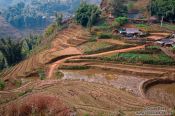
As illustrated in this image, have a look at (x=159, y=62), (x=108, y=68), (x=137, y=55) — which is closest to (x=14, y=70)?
(x=108, y=68)

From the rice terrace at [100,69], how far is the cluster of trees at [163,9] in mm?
225

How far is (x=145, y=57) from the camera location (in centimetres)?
3500

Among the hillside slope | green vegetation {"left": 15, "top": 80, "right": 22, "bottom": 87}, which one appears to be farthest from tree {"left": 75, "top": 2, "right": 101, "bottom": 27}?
the hillside slope

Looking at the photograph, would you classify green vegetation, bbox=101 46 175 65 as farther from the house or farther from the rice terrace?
the house

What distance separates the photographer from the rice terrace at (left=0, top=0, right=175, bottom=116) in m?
23.5

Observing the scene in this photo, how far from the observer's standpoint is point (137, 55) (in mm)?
35750

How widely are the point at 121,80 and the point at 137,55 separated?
17.9 feet

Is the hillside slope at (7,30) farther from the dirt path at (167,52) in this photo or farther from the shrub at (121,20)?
the dirt path at (167,52)

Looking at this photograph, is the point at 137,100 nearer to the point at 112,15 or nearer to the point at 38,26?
the point at 112,15

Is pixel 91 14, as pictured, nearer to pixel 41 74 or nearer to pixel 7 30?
pixel 41 74

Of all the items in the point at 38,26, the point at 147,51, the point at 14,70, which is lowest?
the point at 38,26

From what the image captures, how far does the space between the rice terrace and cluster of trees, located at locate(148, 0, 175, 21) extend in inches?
8.8

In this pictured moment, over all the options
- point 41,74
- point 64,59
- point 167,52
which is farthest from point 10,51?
point 167,52

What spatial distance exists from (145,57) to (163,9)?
14589 millimetres
